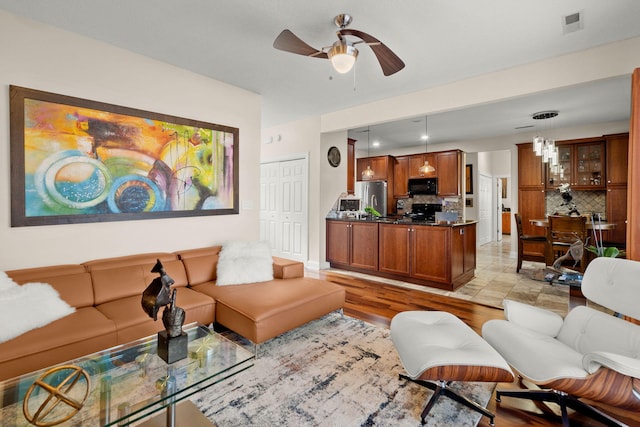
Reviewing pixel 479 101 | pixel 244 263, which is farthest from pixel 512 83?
pixel 244 263

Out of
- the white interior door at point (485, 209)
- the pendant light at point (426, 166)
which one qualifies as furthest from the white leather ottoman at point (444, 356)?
the white interior door at point (485, 209)

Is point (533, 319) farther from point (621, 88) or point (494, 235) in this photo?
point (494, 235)

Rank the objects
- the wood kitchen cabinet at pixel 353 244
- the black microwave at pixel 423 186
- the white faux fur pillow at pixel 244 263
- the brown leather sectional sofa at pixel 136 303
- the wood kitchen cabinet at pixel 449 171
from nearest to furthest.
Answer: the brown leather sectional sofa at pixel 136 303
the white faux fur pillow at pixel 244 263
the wood kitchen cabinet at pixel 353 244
the wood kitchen cabinet at pixel 449 171
the black microwave at pixel 423 186

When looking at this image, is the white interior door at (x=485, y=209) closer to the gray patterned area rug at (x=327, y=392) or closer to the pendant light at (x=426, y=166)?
the pendant light at (x=426, y=166)

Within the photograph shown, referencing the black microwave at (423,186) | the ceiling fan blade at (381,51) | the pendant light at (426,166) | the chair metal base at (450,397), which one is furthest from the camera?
the black microwave at (423,186)

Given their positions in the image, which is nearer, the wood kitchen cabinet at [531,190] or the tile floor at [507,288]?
the tile floor at [507,288]

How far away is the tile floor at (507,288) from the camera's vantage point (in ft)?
12.2

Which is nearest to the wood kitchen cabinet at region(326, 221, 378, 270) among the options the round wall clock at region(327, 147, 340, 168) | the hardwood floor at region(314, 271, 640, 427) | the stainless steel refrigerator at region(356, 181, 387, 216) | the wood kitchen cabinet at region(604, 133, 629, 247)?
the hardwood floor at region(314, 271, 640, 427)

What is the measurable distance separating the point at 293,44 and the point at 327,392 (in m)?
2.46

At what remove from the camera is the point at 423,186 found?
7.20 meters

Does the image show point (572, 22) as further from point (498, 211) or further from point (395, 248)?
point (498, 211)

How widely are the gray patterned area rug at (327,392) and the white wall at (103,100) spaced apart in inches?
61.1

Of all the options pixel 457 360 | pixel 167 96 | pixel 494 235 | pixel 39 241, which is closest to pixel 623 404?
pixel 457 360

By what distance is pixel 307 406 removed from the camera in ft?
5.81
